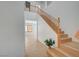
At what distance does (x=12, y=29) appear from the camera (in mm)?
2156

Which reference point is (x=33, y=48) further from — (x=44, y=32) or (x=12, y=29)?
(x=12, y=29)

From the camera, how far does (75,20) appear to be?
2.18m

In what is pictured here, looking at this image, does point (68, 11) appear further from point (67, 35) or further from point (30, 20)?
point (30, 20)

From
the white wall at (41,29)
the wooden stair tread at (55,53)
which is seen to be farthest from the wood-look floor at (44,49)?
the white wall at (41,29)

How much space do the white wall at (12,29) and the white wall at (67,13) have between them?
1.45ft

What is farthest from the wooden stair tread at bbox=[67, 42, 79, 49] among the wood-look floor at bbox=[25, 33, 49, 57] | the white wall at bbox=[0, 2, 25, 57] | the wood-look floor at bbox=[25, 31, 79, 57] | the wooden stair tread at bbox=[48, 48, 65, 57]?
the white wall at bbox=[0, 2, 25, 57]

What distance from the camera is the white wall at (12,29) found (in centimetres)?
214

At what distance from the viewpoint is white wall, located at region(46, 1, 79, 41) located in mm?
2176

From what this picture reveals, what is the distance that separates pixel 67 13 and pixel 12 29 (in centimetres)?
83

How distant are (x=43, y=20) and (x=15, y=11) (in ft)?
1.41

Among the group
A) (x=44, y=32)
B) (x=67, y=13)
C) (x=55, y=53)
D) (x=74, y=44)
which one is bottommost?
(x=55, y=53)

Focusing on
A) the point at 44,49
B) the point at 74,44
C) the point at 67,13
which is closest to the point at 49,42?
the point at 44,49

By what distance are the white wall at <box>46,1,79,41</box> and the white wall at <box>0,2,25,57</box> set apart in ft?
1.45

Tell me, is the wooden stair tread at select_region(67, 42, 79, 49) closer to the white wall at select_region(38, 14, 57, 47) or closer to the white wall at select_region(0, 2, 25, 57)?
the white wall at select_region(38, 14, 57, 47)
